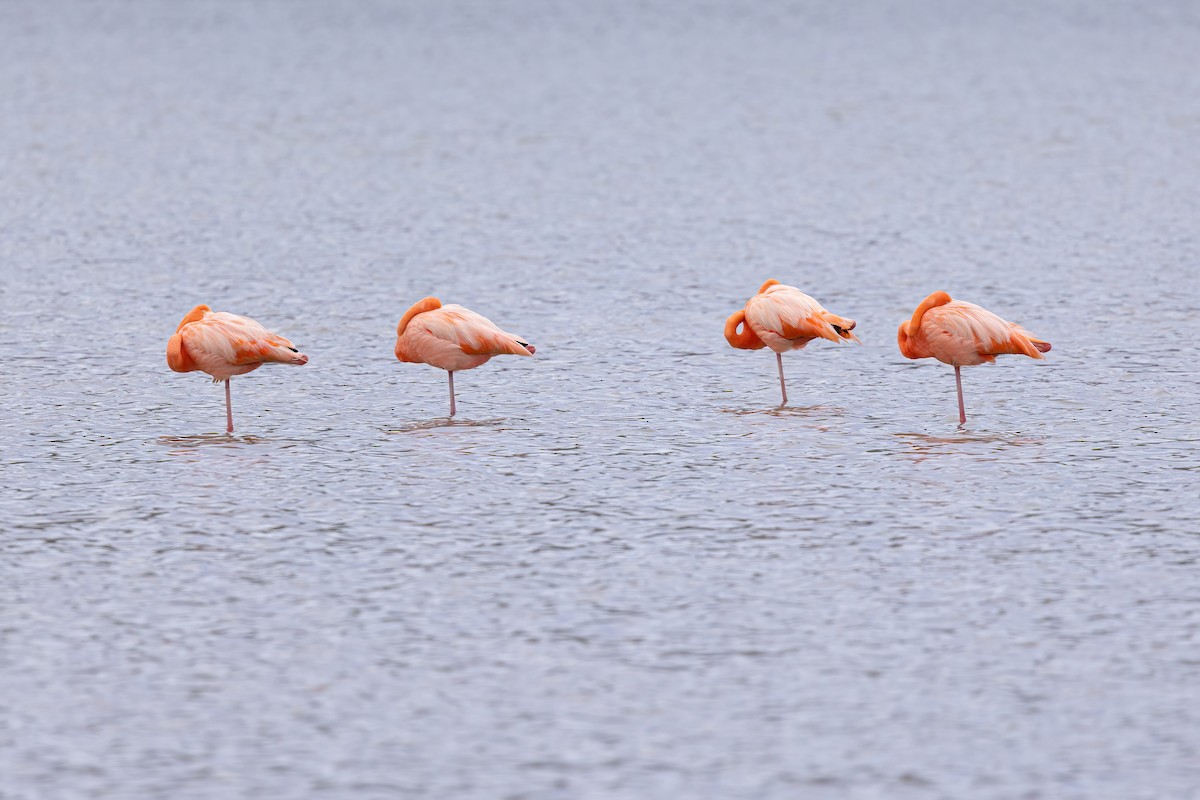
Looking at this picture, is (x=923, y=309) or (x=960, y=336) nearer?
(x=960, y=336)

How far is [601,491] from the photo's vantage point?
11.2 metres

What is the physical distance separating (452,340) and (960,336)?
382cm

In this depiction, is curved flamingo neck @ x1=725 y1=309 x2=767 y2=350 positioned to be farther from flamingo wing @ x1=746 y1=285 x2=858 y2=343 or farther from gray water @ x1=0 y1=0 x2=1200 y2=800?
gray water @ x1=0 y1=0 x2=1200 y2=800

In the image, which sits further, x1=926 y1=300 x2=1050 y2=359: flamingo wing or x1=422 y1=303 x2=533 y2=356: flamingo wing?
x1=422 y1=303 x2=533 y2=356: flamingo wing

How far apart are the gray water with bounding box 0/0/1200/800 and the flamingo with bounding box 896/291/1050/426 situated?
23.0 inches

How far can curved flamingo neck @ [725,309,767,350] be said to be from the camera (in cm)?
1345

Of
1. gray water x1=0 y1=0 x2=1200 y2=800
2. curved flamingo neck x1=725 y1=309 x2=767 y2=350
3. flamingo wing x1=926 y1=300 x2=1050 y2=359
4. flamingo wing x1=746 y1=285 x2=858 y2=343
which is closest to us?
gray water x1=0 y1=0 x2=1200 y2=800

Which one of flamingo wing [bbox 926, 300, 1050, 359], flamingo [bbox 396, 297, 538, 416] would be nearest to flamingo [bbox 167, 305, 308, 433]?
flamingo [bbox 396, 297, 538, 416]

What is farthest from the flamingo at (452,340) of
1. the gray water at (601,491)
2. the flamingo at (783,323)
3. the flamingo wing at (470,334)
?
the flamingo at (783,323)

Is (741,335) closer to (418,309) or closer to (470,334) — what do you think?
(470,334)

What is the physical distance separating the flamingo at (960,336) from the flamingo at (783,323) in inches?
19.7

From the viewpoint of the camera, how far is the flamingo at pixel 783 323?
42.5 ft

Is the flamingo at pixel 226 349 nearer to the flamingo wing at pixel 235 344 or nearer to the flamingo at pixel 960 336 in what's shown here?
the flamingo wing at pixel 235 344

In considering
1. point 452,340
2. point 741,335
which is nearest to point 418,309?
point 452,340
